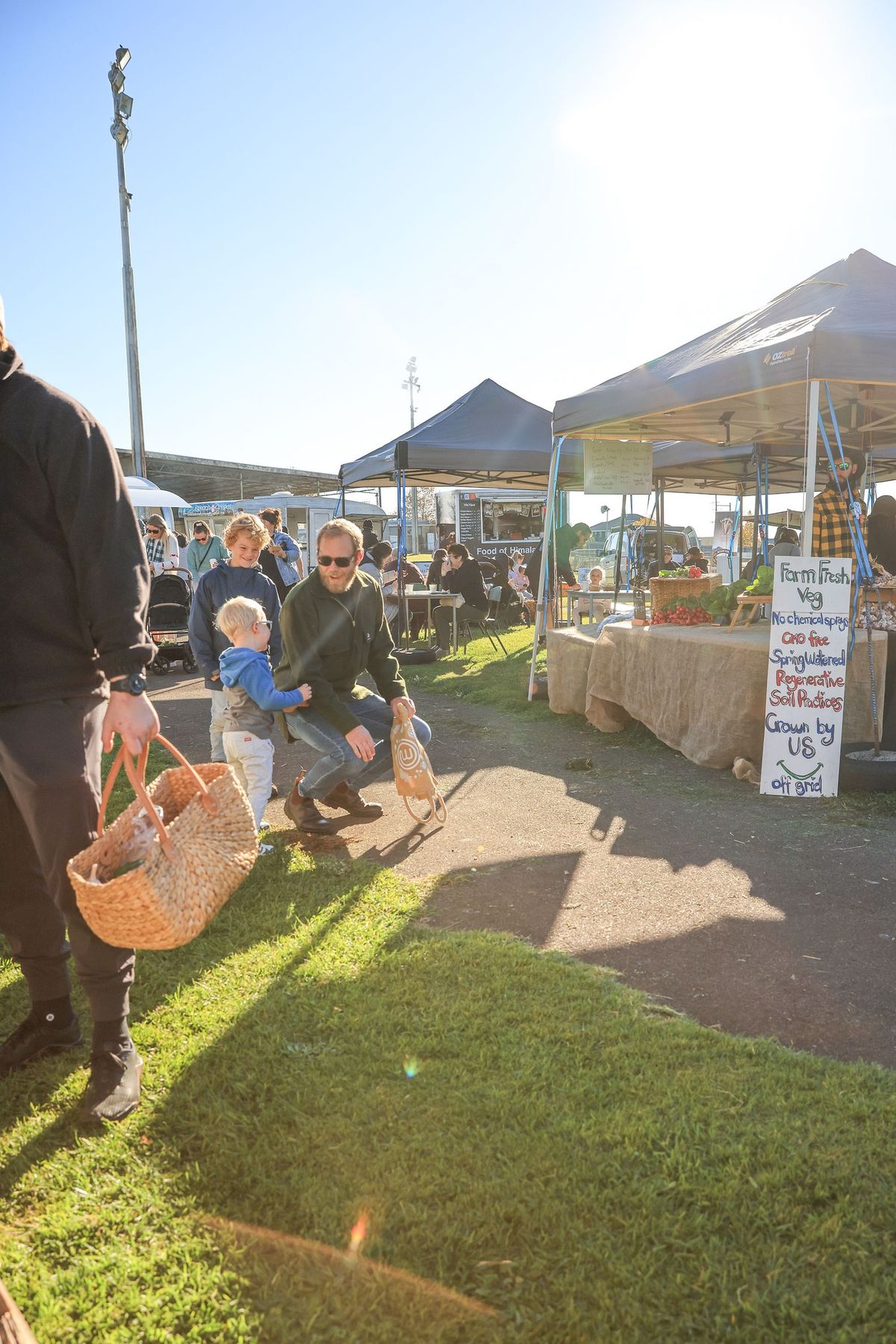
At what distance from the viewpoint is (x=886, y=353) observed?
5652 millimetres

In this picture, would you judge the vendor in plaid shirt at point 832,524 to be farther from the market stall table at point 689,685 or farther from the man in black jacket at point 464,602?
the man in black jacket at point 464,602

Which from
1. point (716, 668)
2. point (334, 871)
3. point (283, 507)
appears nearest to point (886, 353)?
point (716, 668)

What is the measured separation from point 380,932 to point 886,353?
4.59 metres

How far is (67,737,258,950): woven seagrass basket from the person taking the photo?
2.17 meters

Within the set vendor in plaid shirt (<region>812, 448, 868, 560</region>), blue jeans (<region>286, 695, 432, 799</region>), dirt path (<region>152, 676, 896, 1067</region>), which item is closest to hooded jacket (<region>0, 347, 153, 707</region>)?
dirt path (<region>152, 676, 896, 1067</region>)

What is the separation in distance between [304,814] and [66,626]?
9.12 feet

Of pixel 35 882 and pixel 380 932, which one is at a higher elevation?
pixel 35 882

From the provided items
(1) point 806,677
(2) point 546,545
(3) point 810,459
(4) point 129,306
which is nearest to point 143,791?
(1) point 806,677

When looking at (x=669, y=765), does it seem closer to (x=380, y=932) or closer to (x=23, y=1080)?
(x=380, y=932)

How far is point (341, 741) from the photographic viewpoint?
4.77m

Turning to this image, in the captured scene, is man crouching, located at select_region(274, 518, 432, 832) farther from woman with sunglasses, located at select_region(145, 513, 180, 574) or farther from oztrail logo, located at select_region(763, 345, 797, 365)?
woman with sunglasses, located at select_region(145, 513, 180, 574)

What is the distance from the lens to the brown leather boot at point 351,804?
5.27m

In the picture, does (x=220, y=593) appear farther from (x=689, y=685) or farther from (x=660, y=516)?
(x=660, y=516)

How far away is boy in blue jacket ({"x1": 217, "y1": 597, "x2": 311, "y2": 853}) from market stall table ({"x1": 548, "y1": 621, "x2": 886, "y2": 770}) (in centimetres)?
302
